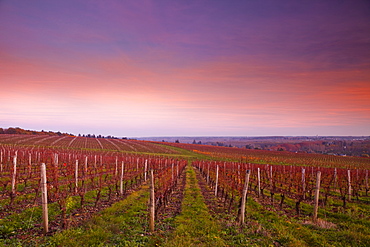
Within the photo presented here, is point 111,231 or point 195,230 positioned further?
point 195,230

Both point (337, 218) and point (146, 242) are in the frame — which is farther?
point (337, 218)

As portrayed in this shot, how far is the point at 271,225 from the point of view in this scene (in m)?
7.50

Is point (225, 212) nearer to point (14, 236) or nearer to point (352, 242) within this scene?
point (352, 242)

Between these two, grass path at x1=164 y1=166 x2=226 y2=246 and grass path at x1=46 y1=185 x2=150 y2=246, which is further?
grass path at x1=164 y1=166 x2=226 y2=246

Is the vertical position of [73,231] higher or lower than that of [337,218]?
higher

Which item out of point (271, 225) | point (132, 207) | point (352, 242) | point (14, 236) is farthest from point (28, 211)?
point (352, 242)

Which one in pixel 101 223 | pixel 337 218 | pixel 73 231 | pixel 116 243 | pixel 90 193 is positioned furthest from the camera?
pixel 90 193

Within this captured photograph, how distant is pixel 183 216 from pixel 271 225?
3304 mm

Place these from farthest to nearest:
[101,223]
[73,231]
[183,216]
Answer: [183,216] < [101,223] < [73,231]

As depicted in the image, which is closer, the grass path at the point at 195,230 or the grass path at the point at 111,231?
the grass path at the point at 111,231

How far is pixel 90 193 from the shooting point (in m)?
11.7

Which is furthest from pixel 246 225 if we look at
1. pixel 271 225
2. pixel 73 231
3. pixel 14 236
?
pixel 14 236

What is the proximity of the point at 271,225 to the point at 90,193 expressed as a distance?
31.3ft

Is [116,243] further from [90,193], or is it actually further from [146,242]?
[90,193]
